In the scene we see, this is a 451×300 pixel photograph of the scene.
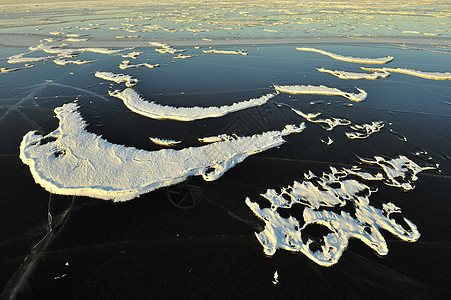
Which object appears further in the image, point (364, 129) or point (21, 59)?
point (21, 59)

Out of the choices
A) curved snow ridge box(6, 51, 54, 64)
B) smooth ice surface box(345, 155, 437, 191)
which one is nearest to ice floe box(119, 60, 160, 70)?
curved snow ridge box(6, 51, 54, 64)

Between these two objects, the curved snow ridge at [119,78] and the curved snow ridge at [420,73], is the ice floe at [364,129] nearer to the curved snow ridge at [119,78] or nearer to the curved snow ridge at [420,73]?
the curved snow ridge at [420,73]

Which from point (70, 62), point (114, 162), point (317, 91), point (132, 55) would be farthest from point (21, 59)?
point (317, 91)

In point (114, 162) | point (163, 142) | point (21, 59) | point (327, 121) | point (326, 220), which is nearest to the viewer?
point (326, 220)

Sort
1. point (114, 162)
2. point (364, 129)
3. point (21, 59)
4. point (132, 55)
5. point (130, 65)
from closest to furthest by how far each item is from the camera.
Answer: point (114, 162) → point (364, 129) → point (130, 65) → point (21, 59) → point (132, 55)

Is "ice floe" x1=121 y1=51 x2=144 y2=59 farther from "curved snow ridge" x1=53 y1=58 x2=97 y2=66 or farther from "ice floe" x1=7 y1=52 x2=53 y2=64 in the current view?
"ice floe" x1=7 y1=52 x2=53 y2=64

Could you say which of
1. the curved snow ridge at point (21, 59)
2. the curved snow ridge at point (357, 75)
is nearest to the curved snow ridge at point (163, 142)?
the curved snow ridge at point (357, 75)

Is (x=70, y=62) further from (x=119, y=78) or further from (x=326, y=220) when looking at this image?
(x=326, y=220)

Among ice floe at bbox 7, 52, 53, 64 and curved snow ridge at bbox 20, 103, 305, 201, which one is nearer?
curved snow ridge at bbox 20, 103, 305, 201
